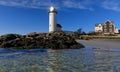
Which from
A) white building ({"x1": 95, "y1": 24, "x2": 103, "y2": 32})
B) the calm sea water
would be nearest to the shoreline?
the calm sea water

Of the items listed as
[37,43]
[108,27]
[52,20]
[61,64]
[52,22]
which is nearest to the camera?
[61,64]

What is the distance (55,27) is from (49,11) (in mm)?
6344

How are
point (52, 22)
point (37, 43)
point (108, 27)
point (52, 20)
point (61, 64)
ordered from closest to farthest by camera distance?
point (61, 64)
point (37, 43)
point (52, 22)
point (52, 20)
point (108, 27)

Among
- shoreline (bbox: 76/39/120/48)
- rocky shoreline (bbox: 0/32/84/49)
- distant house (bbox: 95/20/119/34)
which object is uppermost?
distant house (bbox: 95/20/119/34)

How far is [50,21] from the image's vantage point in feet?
268

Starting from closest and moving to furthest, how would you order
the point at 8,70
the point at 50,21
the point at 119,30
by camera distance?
the point at 8,70 < the point at 50,21 < the point at 119,30

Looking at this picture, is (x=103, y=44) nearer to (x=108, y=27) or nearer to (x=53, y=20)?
(x=53, y=20)

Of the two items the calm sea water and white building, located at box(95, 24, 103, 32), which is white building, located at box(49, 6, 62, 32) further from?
the calm sea water

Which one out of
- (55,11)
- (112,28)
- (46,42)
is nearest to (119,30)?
(112,28)

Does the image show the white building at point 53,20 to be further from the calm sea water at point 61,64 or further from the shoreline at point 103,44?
the calm sea water at point 61,64

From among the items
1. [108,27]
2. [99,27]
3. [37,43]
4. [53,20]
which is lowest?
[37,43]

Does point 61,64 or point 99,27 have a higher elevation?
point 99,27

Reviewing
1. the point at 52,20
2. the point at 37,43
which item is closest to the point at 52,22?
the point at 52,20

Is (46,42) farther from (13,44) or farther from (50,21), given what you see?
(50,21)
